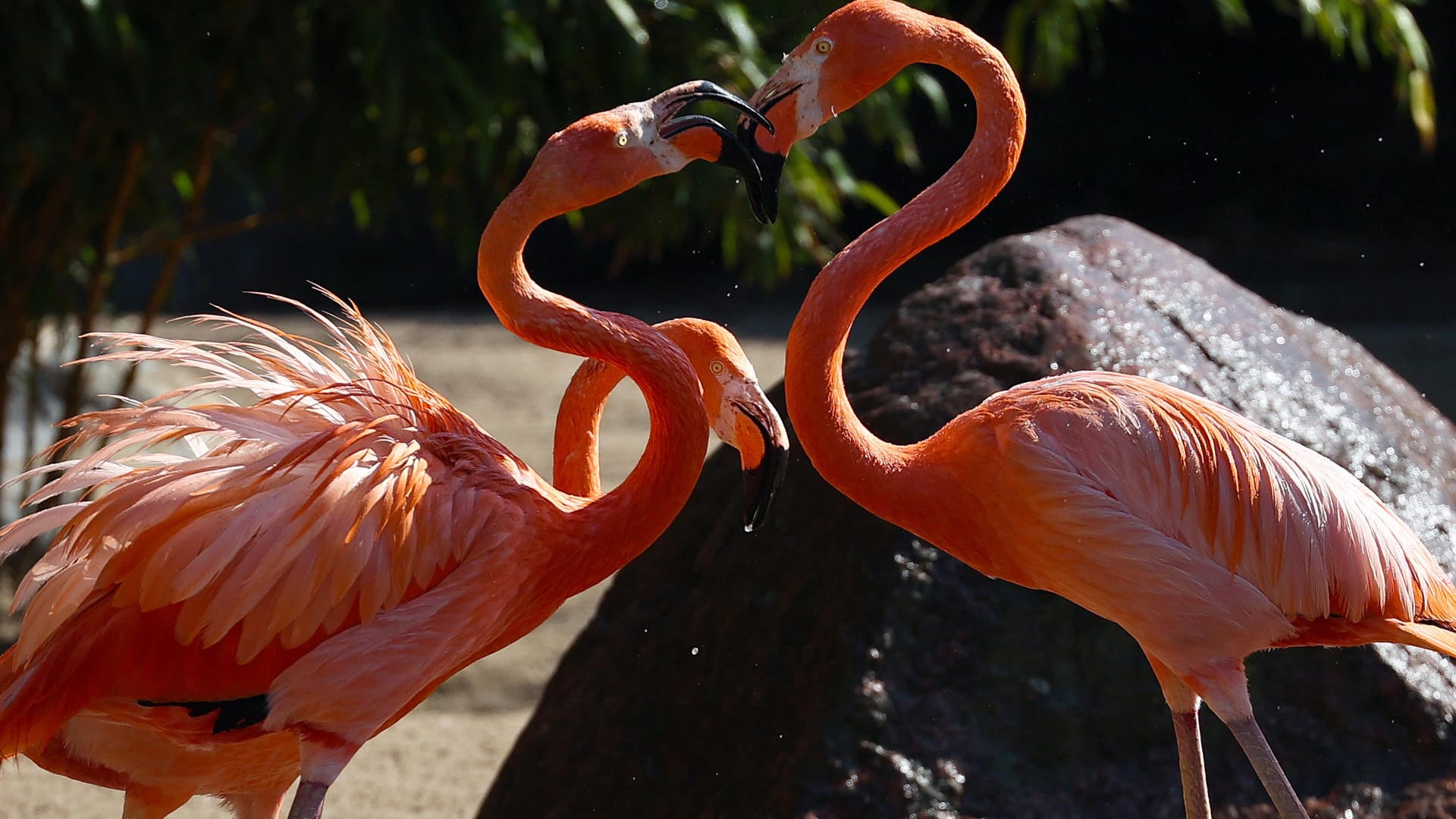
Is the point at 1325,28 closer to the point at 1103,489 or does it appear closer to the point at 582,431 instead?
the point at 1103,489

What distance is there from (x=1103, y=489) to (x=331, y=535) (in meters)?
1.33

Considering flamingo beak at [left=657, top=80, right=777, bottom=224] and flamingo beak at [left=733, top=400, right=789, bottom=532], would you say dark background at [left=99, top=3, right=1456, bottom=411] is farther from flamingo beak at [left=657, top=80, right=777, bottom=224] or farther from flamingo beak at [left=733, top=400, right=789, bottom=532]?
flamingo beak at [left=657, top=80, right=777, bottom=224]

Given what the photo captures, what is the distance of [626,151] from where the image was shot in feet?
8.98

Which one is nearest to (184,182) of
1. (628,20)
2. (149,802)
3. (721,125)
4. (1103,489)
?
(628,20)

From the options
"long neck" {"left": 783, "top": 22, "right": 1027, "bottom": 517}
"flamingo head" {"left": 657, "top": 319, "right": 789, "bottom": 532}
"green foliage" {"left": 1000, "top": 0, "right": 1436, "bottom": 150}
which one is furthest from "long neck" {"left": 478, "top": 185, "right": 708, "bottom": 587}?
"green foliage" {"left": 1000, "top": 0, "right": 1436, "bottom": 150}

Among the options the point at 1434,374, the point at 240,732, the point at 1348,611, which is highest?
the point at 1434,374

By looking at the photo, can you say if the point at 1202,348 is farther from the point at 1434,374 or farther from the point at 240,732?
the point at 1434,374

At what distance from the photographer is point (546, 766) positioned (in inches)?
140

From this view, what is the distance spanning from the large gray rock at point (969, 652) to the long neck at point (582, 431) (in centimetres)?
59

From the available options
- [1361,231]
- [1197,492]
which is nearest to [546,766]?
[1197,492]

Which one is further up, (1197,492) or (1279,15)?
(1279,15)

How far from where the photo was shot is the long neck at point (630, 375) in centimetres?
270

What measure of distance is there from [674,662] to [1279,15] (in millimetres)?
9618

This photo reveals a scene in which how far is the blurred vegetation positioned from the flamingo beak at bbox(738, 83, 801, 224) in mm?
1714
